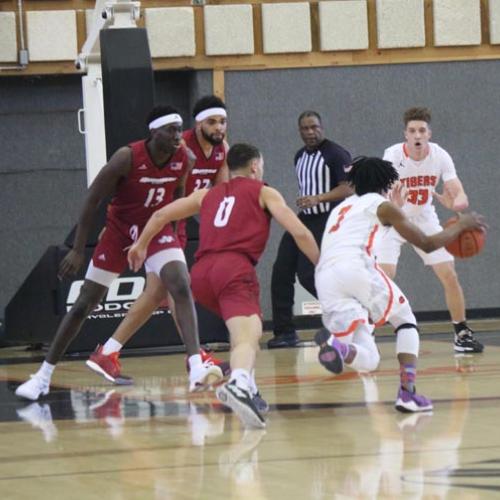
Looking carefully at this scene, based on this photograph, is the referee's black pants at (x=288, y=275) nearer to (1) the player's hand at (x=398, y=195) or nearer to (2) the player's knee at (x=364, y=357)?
(1) the player's hand at (x=398, y=195)

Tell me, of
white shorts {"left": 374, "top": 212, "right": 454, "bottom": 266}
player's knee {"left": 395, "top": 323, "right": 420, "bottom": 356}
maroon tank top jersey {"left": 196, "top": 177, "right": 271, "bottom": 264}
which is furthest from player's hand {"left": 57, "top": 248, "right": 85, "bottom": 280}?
white shorts {"left": 374, "top": 212, "right": 454, "bottom": 266}

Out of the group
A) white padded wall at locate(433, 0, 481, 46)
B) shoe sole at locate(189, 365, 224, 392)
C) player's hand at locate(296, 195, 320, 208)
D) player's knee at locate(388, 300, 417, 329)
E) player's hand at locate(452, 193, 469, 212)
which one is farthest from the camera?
white padded wall at locate(433, 0, 481, 46)

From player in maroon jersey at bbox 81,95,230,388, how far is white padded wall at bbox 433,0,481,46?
6825 mm

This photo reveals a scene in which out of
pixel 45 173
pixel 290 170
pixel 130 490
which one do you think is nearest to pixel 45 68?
pixel 45 173

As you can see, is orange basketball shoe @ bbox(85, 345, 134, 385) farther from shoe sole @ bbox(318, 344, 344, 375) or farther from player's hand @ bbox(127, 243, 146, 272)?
shoe sole @ bbox(318, 344, 344, 375)

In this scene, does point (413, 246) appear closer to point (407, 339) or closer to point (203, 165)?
point (203, 165)

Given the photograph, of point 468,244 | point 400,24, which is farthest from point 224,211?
point 400,24

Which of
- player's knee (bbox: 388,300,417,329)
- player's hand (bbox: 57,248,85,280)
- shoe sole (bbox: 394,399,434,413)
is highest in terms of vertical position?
player's hand (bbox: 57,248,85,280)

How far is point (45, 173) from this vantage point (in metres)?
18.2

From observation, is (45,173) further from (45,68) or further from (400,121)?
(400,121)

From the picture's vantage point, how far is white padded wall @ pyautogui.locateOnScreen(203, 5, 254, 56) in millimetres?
17859

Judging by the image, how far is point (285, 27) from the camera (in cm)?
1803

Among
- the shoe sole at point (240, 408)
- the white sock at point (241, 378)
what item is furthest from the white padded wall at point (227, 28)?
A: the shoe sole at point (240, 408)

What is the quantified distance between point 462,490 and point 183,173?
5.05m
